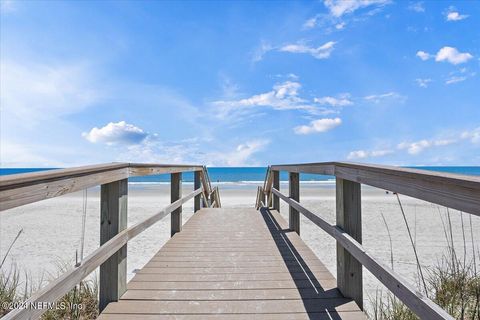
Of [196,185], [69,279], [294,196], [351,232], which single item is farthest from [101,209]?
[196,185]

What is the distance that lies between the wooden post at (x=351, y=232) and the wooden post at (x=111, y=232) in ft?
5.50

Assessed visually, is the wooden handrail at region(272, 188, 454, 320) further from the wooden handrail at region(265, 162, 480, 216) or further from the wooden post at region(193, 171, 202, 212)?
the wooden post at region(193, 171, 202, 212)

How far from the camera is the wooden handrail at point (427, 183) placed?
101cm

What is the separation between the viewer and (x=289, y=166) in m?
4.39

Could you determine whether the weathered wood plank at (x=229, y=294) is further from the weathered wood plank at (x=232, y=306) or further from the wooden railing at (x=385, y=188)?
the wooden railing at (x=385, y=188)

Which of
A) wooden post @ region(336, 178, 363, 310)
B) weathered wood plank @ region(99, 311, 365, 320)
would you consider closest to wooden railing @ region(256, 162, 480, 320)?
wooden post @ region(336, 178, 363, 310)

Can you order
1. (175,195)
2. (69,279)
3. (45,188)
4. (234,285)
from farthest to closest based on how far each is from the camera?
1. (175,195)
2. (234,285)
3. (69,279)
4. (45,188)

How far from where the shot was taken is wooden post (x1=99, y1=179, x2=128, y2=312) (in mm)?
2115

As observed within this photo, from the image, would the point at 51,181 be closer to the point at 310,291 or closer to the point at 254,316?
the point at 254,316

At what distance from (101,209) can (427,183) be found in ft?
6.65

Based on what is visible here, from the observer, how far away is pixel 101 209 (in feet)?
6.94

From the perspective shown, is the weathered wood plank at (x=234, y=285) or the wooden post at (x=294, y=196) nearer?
the weathered wood plank at (x=234, y=285)

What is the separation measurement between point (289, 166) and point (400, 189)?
9.73ft

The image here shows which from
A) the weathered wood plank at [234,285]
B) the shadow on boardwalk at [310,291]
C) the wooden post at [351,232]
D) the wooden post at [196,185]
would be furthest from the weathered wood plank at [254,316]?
the wooden post at [196,185]
